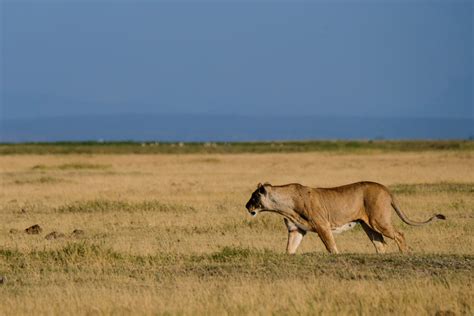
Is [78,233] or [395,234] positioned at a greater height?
[395,234]

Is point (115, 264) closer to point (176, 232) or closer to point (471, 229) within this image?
point (176, 232)

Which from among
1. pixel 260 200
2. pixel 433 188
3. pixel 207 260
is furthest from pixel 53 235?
pixel 433 188

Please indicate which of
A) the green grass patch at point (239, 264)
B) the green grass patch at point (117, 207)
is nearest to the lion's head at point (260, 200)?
the green grass patch at point (239, 264)

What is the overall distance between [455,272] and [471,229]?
22.8 feet

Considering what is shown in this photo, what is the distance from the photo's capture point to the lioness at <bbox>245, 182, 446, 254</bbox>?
1616 cm

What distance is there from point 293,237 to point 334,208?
87cm

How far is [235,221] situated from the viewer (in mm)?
21594

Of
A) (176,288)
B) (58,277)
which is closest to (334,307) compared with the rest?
(176,288)

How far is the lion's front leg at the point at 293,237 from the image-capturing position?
51.3ft

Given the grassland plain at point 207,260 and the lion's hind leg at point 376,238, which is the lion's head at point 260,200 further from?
the lion's hind leg at point 376,238

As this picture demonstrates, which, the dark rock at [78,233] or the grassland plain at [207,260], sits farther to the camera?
the dark rock at [78,233]

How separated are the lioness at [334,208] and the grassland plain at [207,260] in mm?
621

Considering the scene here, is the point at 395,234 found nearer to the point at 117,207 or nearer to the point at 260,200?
the point at 260,200

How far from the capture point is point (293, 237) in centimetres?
1585
